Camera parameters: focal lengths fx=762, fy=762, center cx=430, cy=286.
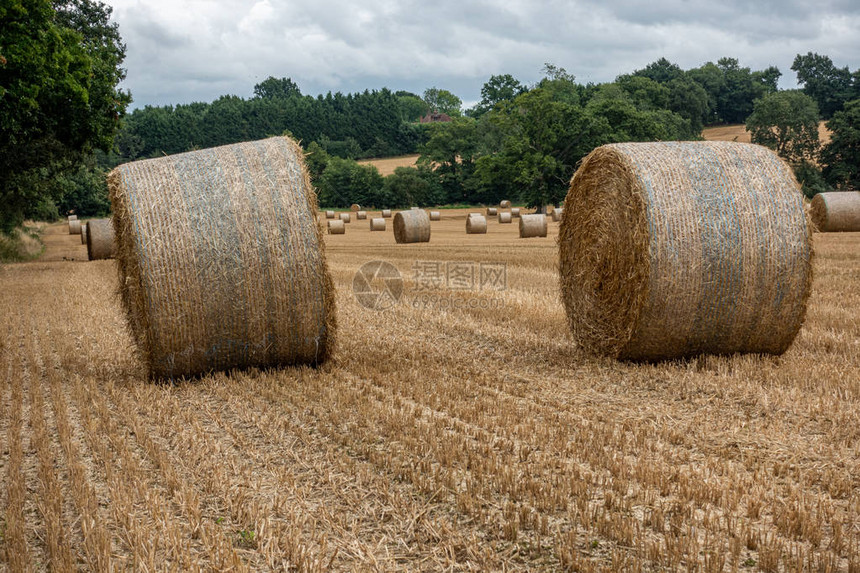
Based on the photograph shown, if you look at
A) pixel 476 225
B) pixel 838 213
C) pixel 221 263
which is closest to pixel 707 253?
pixel 221 263

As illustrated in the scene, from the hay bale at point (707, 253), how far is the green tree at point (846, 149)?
43.8 m

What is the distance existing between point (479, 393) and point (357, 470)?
192 centimetres

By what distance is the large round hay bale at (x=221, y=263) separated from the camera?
648cm

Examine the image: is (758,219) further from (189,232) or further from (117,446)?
(117,446)

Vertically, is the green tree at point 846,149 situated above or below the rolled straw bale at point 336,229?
above

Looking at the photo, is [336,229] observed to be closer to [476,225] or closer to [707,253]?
[476,225]

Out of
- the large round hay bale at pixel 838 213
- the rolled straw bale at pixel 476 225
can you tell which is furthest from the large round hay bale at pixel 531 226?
the large round hay bale at pixel 838 213

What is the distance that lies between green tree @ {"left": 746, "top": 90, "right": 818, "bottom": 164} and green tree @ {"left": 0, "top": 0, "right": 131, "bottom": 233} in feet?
160

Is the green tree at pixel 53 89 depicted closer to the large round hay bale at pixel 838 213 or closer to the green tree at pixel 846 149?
the large round hay bale at pixel 838 213

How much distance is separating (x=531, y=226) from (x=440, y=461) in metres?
22.2

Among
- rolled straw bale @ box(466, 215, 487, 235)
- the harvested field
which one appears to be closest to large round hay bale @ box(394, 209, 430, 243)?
rolled straw bale @ box(466, 215, 487, 235)

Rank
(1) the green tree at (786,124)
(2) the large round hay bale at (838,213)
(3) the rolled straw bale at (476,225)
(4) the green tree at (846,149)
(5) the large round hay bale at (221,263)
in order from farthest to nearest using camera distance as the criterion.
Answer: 1. (1) the green tree at (786,124)
2. (4) the green tree at (846,149)
3. (3) the rolled straw bale at (476,225)
4. (2) the large round hay bale at (838,213)
5. (5) the large round hay bale at (221,263)

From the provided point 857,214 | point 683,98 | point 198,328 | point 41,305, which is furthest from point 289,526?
point 683,98

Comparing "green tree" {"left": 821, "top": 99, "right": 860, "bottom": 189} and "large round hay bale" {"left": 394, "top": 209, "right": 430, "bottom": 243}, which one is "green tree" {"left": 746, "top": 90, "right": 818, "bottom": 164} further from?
"large round hay bale" {"left": 394, "top": 209, "right": 430, "bottom": 243}
